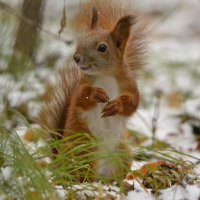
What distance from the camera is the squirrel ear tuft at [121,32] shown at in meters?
2.59

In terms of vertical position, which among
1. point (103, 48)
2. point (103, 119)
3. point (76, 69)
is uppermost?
point (103, 48)

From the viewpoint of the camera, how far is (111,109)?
8.34ft

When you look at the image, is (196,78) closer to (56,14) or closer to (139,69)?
(56,14)

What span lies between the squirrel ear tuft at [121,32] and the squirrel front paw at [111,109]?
27cm

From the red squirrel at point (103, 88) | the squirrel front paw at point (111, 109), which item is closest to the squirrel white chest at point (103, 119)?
the red squirrel at point (103, 88)

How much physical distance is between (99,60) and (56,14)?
9.58ft

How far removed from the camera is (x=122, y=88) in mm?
2660

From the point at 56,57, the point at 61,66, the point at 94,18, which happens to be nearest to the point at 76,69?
the point at 94,18

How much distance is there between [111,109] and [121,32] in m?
0.34

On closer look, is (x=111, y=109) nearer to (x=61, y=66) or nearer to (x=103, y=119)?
(x=103, y=119)

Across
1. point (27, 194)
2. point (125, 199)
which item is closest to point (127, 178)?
point (125, 199)

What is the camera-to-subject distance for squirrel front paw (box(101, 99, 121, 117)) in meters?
→ 2.54

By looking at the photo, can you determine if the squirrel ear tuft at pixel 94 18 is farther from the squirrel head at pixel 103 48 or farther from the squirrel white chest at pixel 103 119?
the squirrel white chest at pixel 103 119

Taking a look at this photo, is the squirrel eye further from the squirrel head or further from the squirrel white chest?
the squirrel white chest
